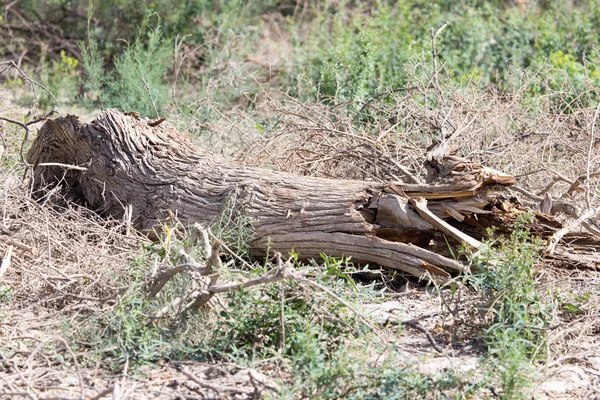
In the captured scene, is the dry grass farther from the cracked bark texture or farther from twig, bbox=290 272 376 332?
twig, bbox=290 272 376 332

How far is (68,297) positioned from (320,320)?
128 centimetres

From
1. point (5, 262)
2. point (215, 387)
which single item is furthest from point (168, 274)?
point (5, 262)

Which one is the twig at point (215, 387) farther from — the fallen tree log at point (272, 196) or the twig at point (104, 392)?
the fallen tree log at point (272, 196)

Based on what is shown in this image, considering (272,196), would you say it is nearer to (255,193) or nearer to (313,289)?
(255,193)

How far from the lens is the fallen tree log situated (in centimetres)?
428

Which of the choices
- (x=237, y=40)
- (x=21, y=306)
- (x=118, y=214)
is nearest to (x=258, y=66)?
(x=237, y=40)

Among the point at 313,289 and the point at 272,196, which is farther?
the point at 272,196

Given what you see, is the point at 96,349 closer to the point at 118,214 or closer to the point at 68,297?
the point at 68,297

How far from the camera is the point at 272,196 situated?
180 inches

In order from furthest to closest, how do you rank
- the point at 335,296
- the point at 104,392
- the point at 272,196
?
the point at 272,196
the point at 335,296
the point at 104,392

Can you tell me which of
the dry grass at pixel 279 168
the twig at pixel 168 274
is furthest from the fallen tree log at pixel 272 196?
the twig at pixel 168 274

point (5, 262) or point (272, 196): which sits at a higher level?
point (272, 196)

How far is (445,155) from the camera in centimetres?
446

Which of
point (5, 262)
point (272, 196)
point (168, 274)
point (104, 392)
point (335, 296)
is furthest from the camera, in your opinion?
point (272, 196)
